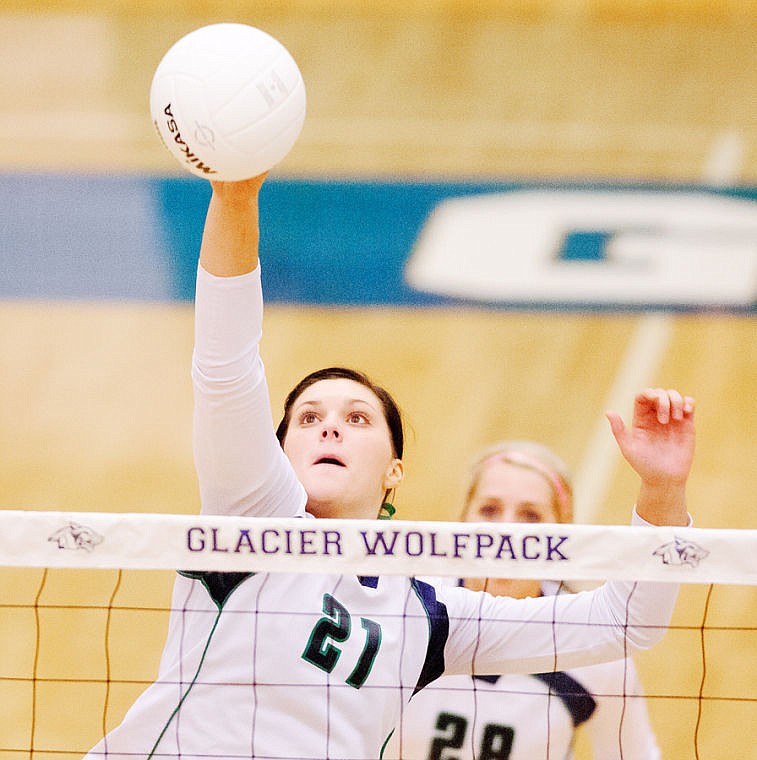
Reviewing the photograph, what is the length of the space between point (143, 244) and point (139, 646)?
5011 millimetres

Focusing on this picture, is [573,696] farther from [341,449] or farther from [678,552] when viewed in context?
[341,449]

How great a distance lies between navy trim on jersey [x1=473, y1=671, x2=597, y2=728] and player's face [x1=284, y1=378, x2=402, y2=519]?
106cm

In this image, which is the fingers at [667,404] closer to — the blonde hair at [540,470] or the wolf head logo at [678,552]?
the wolf head logo at [678,552]

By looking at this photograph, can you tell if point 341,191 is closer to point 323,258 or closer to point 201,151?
point 323,258

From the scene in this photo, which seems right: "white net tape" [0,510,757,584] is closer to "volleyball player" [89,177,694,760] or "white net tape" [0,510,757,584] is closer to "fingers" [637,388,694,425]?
"volleyball player" [89,177,694,760]

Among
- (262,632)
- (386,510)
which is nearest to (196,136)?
(262,632)

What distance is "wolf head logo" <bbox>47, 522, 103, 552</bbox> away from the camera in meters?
3.45

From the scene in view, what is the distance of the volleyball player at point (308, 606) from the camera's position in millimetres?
3086

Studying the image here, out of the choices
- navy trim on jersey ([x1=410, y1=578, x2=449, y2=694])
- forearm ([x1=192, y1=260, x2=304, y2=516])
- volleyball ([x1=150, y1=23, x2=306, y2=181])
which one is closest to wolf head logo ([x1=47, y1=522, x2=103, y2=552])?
forearm ([x1=192, y1=260, x2=304, y2=516])

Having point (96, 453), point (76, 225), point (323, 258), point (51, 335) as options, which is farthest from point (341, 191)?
point (96, 453)

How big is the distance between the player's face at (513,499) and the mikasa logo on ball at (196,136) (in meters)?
1.72

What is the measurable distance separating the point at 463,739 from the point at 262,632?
4.38 ft

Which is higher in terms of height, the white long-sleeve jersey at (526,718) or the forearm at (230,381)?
the forearm at (230,381)

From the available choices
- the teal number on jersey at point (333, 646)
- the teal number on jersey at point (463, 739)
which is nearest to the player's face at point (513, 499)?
the teal number on jersey at point (463, 739)
